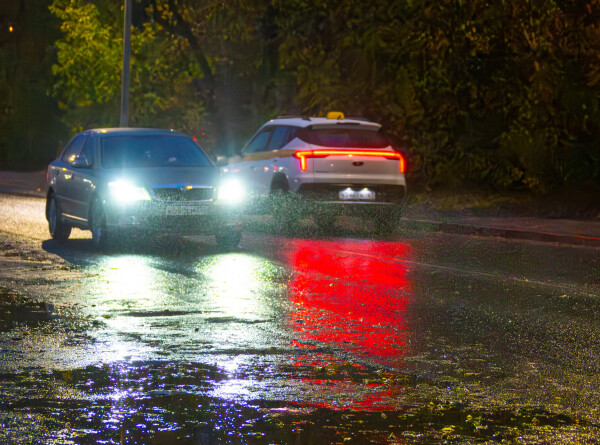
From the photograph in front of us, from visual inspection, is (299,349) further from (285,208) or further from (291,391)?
(285,208)

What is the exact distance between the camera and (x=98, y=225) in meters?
16.7

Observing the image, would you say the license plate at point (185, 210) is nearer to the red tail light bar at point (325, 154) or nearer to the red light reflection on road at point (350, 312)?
the red light reflection on road at point (350, 312)

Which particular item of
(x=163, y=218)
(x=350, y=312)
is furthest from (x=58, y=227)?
(x=350, y=312)

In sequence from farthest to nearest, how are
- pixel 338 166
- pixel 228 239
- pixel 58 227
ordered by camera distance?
pixel 338 166 < pixel 58 227 < pixel 228 239

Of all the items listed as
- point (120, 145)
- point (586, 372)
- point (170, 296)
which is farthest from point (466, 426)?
point (120, 145)

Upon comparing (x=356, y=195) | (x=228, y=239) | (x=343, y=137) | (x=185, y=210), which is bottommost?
(x=228, y=239)

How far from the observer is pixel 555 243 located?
1872 cm

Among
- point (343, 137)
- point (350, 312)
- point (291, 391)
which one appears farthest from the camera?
point (343, 137)

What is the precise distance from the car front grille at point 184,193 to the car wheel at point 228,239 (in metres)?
0.57

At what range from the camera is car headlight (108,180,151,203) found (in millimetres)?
16469

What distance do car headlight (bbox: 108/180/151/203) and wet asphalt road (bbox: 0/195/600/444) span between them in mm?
781

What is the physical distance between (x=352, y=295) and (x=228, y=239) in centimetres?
507

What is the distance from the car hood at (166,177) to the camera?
16.7 meters

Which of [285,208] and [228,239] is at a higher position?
[285,208]
